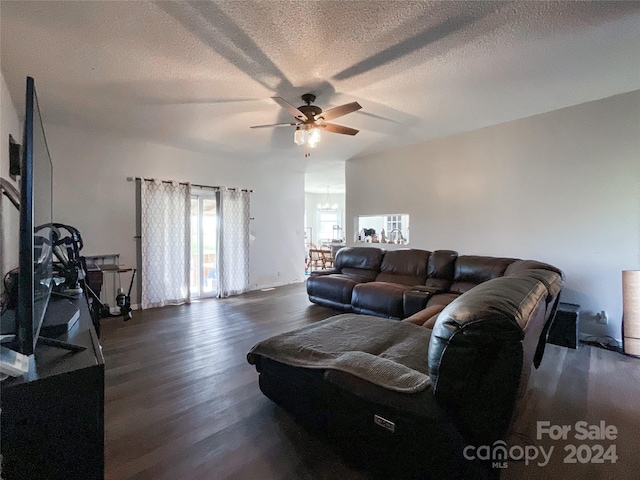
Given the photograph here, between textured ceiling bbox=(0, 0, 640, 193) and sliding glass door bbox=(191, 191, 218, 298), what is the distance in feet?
5.71

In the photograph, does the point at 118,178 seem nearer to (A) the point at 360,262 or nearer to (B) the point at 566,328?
(A) the point at 360,262

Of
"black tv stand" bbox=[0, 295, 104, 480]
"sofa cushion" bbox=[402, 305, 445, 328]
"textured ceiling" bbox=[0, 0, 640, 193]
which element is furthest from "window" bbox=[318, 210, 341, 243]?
"black tv stand" bbox=[0, 295, 104, 480]

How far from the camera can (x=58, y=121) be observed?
369cm

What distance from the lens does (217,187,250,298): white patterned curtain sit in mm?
5402

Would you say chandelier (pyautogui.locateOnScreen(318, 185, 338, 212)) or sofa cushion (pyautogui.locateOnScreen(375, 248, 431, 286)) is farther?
chandelier (pyautogui.locateOnScreen(318, 185, 338, 212))

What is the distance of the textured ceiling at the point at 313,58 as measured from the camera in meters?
1.87

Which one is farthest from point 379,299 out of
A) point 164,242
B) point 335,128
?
point 164,242

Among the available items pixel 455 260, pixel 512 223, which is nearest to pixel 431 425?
pixel 455 260

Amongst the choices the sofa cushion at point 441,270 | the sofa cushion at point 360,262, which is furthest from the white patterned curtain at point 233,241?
the sofa cushion at point 441,270

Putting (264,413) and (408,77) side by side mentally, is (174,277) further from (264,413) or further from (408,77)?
(408,77)

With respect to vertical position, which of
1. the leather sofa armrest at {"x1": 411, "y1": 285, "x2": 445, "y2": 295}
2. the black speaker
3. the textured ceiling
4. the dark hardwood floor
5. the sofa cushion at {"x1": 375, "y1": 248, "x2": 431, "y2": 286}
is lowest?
the dark hardwood floor

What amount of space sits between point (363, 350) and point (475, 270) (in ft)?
7.79

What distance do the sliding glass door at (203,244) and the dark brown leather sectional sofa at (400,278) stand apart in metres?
2.02

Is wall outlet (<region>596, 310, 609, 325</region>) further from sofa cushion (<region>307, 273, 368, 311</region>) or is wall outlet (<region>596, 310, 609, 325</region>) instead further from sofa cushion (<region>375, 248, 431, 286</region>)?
sofa cushion (<region>307, 273, 368, 311</region>)
